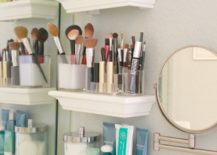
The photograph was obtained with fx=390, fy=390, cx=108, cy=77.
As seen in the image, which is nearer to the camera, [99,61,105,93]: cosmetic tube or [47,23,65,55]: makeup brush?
[99,61,105,93]: cosmetic tube

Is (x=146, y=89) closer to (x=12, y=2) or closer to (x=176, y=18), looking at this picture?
(x=176, y=18)

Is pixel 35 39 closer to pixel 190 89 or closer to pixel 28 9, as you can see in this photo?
pixel 28 9

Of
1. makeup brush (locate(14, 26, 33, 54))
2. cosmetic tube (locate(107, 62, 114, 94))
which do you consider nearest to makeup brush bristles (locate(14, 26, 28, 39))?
makeup brush (locate(14, 26, 33, 54))

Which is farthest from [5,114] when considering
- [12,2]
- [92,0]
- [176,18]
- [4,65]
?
[176,18]

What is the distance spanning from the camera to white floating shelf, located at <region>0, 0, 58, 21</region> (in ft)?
3.55

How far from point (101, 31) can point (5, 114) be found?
439 mm

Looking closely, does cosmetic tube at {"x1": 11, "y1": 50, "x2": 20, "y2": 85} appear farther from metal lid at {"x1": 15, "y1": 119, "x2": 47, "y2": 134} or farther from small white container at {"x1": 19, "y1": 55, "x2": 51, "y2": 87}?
metal lid at {"x1": 15, "y1": 119, "x2": 47, "y2": 134}

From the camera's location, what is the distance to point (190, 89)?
80cm

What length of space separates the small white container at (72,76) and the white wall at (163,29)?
9cm

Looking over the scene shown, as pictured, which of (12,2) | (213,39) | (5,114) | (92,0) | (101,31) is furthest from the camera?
(5,114)

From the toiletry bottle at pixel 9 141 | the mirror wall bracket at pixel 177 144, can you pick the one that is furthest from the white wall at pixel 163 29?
the toiletry bottle at pixel 9 141

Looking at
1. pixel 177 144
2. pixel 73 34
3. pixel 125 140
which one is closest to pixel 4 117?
pixel 73 34

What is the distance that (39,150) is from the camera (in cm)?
114

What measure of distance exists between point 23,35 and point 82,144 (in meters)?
A: 0.36
